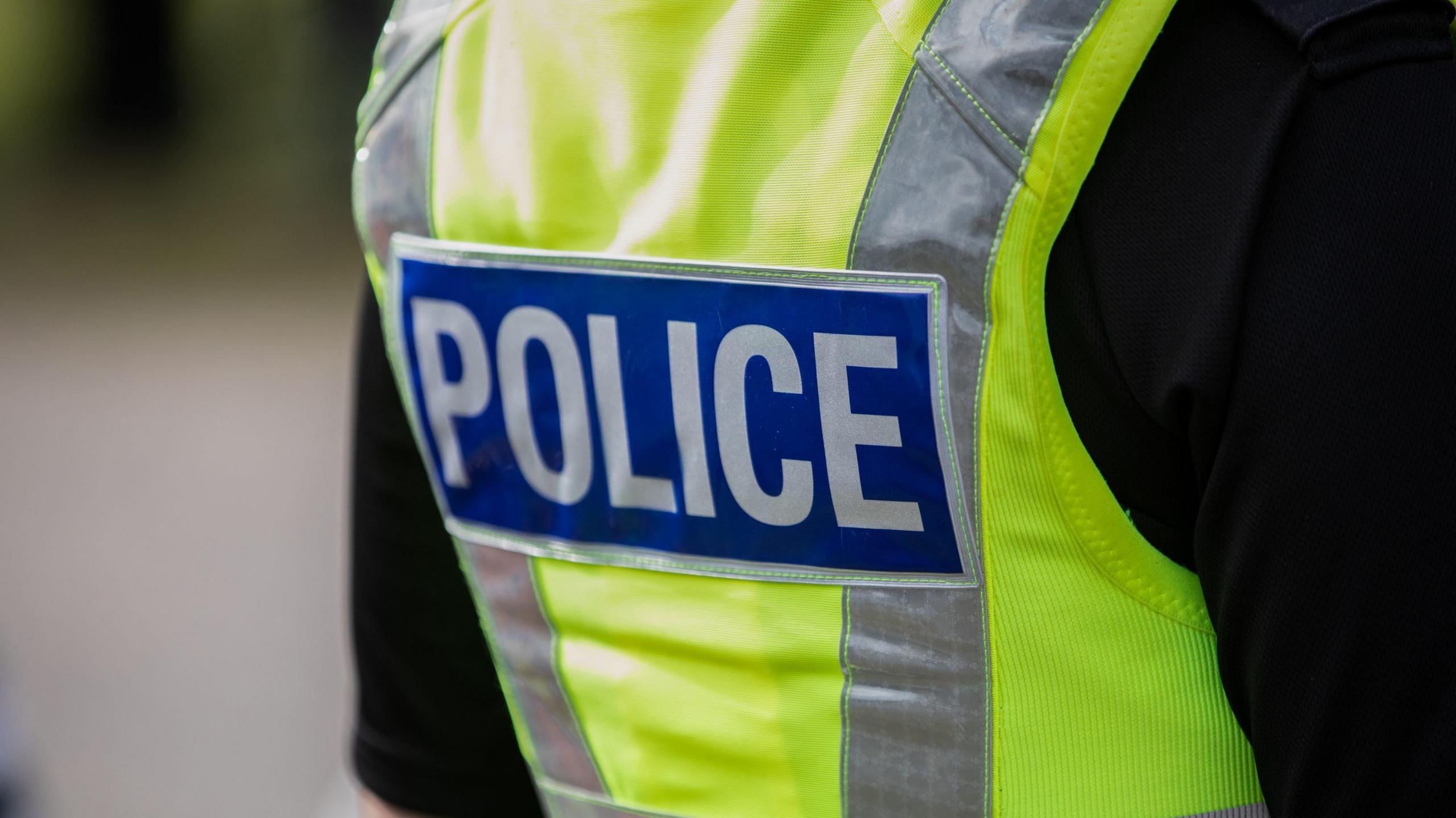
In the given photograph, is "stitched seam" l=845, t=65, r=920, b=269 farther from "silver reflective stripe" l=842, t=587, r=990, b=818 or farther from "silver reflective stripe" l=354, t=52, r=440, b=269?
"silver reflective stripe" l=354, t=52, r=440, b=269

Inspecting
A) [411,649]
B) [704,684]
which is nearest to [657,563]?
[704,684]

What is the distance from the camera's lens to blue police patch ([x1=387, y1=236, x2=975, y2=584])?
28.0 inches

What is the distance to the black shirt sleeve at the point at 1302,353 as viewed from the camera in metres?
0.59

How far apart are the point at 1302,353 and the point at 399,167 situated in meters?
0.56

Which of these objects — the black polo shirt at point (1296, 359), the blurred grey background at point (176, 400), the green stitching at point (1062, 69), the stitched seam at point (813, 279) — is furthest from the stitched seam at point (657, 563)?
the blurred grey background at point (176, 400)

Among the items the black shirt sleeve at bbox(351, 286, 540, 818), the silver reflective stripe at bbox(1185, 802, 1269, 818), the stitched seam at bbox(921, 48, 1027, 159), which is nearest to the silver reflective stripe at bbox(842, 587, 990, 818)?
the silver reflective stripe at bbox(1185, 802, 1269, 818)

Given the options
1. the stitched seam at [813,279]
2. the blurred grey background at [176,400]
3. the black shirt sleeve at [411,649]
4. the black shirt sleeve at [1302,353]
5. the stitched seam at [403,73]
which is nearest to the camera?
the black shirt sleeve at [1302,353]

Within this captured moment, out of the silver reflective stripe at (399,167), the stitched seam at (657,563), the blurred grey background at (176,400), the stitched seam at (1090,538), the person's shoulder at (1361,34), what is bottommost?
the blurred grey background at (176,400)

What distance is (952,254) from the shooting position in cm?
68

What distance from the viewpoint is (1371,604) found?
61cm

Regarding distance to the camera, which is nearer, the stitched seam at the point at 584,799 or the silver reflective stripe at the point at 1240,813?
the silver reflective stripe at the point at 1240,813

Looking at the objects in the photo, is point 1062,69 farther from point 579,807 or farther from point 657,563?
point 579,807

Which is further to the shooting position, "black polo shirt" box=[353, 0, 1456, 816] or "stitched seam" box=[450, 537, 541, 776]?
"stitched seam" box=[450, 537, 541, 776]

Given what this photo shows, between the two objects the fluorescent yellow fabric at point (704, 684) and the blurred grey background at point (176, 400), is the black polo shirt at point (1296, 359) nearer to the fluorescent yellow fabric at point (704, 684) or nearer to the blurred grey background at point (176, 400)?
the fluorescent yellow fabric at point (704, 684)
